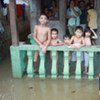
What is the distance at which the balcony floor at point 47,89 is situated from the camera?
259 inches

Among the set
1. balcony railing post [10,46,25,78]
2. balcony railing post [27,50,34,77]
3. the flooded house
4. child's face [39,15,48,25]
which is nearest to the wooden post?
the flooded house

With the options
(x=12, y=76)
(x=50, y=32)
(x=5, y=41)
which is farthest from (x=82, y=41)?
(x=5, y=41)

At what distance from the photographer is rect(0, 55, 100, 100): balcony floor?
6566 millimetres

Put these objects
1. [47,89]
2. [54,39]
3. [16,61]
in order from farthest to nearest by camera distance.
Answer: [54,39] < [16,61] < [47,89]

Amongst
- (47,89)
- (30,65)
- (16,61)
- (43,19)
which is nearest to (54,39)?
(43,19)

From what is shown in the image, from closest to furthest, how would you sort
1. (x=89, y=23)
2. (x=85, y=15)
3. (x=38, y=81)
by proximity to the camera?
(x=38, y=81) < (x=89, y=23) < (x=85, y=15)

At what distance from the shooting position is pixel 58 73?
7719 mm

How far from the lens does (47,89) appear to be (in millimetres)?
6941

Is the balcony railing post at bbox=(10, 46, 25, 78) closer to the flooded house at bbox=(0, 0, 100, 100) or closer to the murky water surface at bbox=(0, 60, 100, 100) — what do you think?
the flooded house at bbox=(0, 0, 100, 100)

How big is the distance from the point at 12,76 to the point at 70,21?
9.68 ft

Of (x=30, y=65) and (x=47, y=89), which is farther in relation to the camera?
(x=30, y=65)

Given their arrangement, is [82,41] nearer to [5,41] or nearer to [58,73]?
[58,73]

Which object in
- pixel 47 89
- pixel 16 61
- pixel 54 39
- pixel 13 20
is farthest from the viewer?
pixel 54 39

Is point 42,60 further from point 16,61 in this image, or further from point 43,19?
point 43,19
